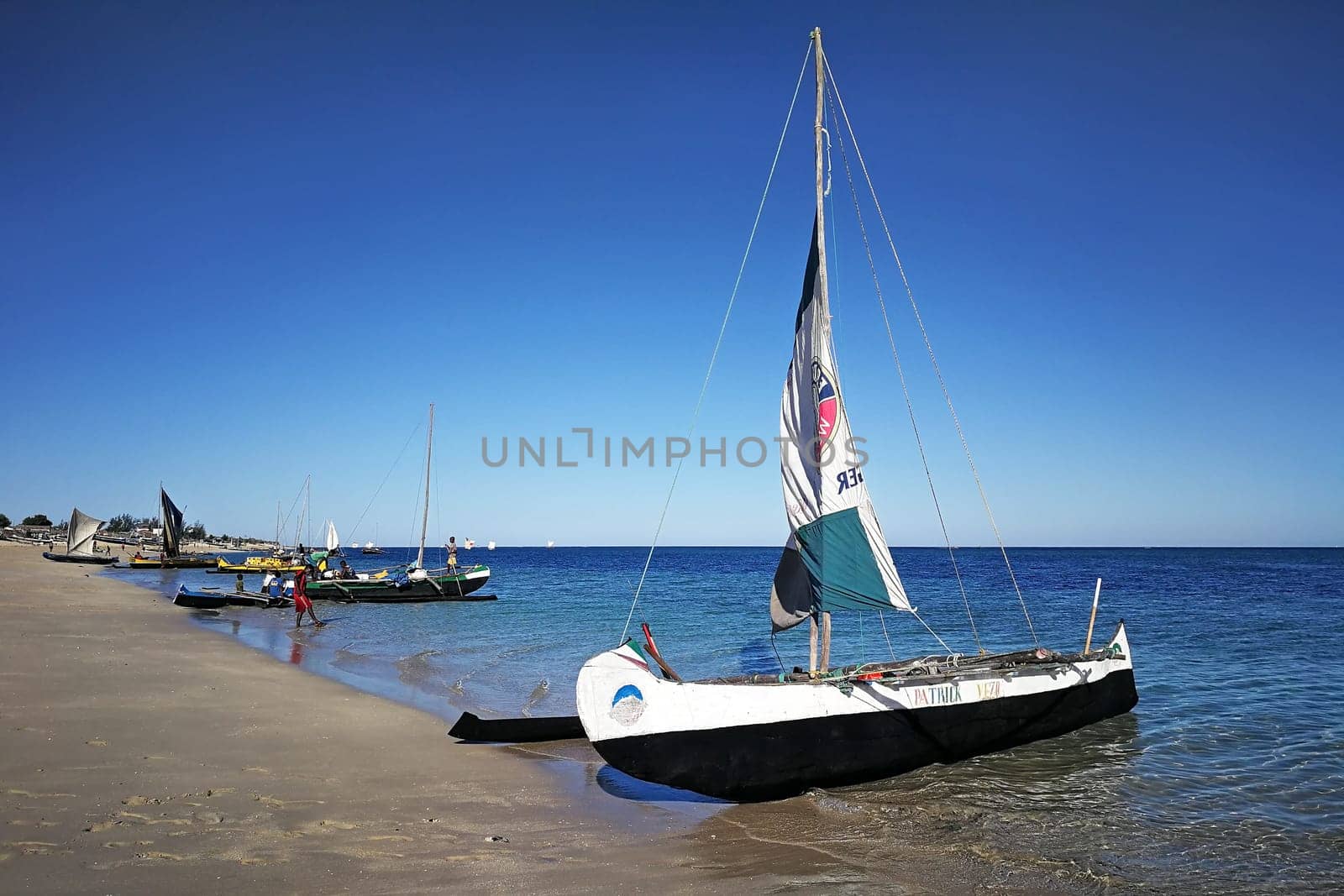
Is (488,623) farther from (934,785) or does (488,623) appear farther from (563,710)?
(934,785)

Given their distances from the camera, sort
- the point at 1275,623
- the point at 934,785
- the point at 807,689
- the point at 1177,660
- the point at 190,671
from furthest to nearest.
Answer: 1. the point at 1275,623
2. the point at 1177,660
3. the point at 190,671
4. the point at 934,785
5. the point at 807,689

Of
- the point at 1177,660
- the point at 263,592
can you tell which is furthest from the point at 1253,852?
the point at 263,592

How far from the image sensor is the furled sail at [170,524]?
59747mm

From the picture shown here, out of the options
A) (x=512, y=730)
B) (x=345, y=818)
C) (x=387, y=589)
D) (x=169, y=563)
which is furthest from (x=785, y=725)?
(x=169, y=563)

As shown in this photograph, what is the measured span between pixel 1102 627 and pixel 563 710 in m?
24.0

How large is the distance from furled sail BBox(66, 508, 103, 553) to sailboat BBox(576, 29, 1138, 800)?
68.6m

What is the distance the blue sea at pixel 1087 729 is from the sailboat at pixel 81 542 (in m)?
27.0

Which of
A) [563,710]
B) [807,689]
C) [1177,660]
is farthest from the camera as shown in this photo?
[1177,660]

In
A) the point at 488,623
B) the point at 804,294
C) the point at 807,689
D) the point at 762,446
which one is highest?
the point at 804,294

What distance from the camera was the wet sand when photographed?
6406mm

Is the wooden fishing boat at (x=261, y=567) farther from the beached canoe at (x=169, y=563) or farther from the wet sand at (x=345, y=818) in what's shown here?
the wet sand at (x=345, y=818)

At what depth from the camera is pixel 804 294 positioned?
11.0 meters

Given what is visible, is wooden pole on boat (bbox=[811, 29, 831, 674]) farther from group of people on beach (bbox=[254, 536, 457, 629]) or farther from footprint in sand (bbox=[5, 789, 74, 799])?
group of people on beach (bbox=[254, 536, 457, 629])

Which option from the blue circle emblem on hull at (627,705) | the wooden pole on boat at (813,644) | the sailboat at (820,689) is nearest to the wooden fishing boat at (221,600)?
the sailboat at (820,689)
